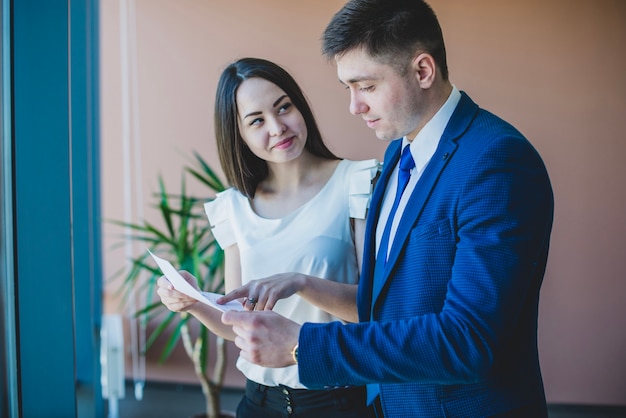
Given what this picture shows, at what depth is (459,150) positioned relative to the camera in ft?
3.92

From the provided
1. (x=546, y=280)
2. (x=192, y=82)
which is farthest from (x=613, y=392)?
(x=192, y=82)

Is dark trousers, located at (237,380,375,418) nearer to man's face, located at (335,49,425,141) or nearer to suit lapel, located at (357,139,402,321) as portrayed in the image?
suit lapel, located at (357,139,402,321)

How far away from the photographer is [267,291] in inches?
58.6

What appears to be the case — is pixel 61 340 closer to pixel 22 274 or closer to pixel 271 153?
pixel 22 274

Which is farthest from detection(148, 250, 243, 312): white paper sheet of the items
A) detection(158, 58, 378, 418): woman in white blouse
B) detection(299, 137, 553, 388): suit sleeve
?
detection(299, 137, 553, 388): suit sleeve

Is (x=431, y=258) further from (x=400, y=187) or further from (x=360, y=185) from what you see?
(x=360, y=185)

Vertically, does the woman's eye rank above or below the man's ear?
below

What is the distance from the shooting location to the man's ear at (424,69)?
4.26 ft

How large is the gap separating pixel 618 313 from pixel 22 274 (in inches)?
132

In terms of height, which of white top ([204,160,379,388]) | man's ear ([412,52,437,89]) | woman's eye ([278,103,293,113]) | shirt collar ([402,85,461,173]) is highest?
man's ear ([412,52,437,89])

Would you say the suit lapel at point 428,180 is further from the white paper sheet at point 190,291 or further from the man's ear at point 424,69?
the white paper sheet at point 190,291

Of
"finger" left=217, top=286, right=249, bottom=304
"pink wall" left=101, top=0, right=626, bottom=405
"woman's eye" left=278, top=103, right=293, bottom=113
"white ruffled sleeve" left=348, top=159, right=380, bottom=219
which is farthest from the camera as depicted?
"pink wall" left=101, top=0, right=626, bottom=405

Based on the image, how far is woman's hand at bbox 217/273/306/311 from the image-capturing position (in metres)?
1.47

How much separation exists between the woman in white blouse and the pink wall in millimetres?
2192
